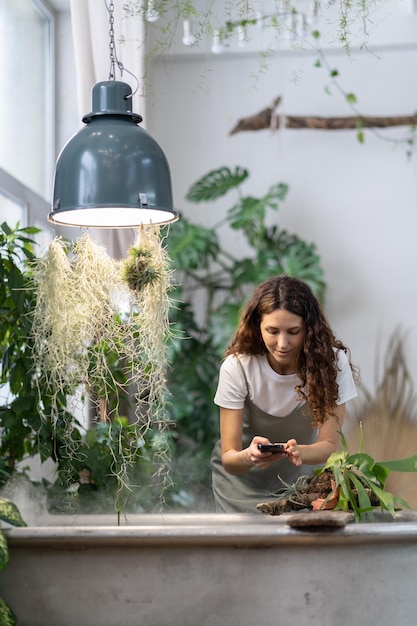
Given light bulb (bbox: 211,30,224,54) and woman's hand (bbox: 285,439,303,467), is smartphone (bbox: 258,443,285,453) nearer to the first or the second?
woman's hand (bbox: 285,439,303,467)

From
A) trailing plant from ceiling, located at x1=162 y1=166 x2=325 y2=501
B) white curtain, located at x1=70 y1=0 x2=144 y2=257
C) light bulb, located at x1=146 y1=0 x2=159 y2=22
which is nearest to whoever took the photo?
light bulb, located at x1=146 y1=0 x2=159 y2=22

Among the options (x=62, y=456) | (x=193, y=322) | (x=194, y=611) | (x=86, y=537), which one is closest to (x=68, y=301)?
(x=62, y=456)

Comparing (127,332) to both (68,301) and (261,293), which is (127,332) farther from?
(261,293)

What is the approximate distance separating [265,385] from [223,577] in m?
0.68

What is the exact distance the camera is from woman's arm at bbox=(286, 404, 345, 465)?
2.06 meters

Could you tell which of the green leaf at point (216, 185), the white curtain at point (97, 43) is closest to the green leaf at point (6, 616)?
the white curtain at point (97, 43)

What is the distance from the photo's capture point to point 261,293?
2.38 m

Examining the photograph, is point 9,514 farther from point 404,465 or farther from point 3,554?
point 404,465

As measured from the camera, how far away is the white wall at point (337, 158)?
14.7ft

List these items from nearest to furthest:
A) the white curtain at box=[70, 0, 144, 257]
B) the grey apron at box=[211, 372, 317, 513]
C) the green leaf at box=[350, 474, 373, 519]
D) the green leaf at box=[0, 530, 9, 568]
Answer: the green leaf at box=[0, 530, 9, 568]
the green leaf at box=[350, 474, 373, 519]
the grey apron at box=[211, 372, 317, 513]
the white curtain at box=[70, 0, 144, 257]

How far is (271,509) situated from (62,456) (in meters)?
0.64

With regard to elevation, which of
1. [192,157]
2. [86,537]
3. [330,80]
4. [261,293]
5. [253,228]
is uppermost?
[330,80]

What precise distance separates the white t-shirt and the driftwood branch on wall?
2337 mm

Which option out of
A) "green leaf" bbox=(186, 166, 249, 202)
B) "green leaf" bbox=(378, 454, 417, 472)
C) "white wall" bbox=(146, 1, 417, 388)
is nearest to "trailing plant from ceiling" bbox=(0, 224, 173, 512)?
"green leaf" bbox=(378, 454, 417, 472)
